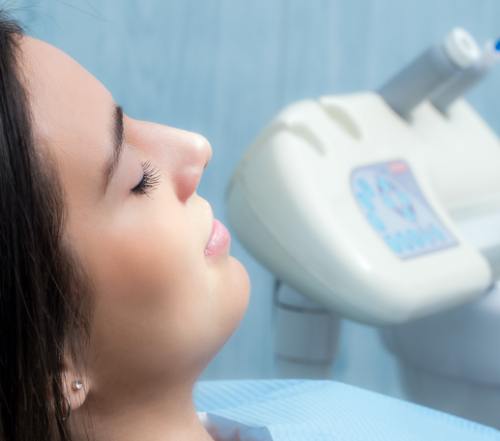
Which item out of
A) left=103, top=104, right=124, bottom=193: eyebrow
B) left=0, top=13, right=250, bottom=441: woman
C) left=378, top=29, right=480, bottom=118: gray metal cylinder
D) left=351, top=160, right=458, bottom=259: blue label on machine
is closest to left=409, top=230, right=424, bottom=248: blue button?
left=351, top=160, right=458, bottom=259: blue label on machine

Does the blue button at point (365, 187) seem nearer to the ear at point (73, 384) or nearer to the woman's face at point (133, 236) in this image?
the woman's face at point (133, 236)

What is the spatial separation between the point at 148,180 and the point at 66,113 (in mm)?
82

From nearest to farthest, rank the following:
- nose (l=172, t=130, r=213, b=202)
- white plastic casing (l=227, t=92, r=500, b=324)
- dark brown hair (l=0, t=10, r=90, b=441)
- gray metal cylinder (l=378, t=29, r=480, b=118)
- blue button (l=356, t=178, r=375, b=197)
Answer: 1. dark brown hair (l=0, t=10, r=90, b=441)
2. nose (l=172, t=130, r=213, b=202)
3. white plastic casing (l=227, t=92, r=500, b=324)
4. blue button (l=356, t=178, r=375, b=197)
5. gray metal cylinder (l=378, t=29, r=480, b=118)

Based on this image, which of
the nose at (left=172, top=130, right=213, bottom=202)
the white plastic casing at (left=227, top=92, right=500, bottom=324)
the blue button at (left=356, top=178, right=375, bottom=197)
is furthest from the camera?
the blue button at (left=356, top=178, right=375, bottom=197)

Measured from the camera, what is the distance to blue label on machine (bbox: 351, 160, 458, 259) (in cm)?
103

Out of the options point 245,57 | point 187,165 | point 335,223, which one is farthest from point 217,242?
point 245,57

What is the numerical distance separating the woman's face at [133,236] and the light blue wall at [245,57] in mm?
528

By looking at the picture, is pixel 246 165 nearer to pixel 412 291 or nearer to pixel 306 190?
pixel 306 190

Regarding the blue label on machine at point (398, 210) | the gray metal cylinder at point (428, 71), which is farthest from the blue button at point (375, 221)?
the gray metal cylinder at point (428, 71)

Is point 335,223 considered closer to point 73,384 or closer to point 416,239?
point 416,239

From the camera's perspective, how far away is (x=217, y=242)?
0.72 meters

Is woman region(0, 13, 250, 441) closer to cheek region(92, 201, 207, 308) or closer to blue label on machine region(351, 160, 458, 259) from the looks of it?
cheek region(92, 201, 207, 308)

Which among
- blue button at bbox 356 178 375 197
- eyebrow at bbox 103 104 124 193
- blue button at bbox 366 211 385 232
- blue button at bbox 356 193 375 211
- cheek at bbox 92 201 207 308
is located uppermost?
eyebrow at bbox 103 104 124 193

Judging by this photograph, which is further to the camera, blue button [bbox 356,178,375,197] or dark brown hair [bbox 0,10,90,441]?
blue button [bbox 356,178,375,197]
